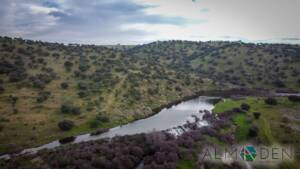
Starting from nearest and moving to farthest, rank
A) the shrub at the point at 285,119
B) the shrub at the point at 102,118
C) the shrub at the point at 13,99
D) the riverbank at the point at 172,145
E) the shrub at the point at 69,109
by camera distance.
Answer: the riverbank at the point at 172,145 < the shrub at the point at 285,119 < the shrub at the point at 102,118 < the shrub at the point at 13,99 < the shrub at the point at 69,109

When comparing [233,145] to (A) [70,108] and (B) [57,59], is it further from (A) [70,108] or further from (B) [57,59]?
(B) [57,59]

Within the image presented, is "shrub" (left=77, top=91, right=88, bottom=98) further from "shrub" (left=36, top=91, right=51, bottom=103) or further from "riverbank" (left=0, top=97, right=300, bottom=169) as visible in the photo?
"riverbank" (left=0, top=97, right=300, bottom=169)

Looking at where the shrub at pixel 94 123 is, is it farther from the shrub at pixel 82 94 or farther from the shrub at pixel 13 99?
the shrub at pixel 13 99

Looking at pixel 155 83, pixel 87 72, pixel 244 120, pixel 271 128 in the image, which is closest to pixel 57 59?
pixel 87 72

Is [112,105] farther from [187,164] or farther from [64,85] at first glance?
[187,164]

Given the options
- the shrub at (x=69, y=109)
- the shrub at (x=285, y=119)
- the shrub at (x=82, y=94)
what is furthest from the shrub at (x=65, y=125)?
the shrub at (x=285, y=119)

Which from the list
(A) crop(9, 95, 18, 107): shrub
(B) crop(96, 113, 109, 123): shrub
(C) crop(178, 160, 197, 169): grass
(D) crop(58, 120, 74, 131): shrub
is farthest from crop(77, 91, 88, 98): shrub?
(C) crop(178, 160, 197, 169): grass

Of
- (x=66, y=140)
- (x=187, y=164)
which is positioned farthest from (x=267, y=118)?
(x=66, y=140)
